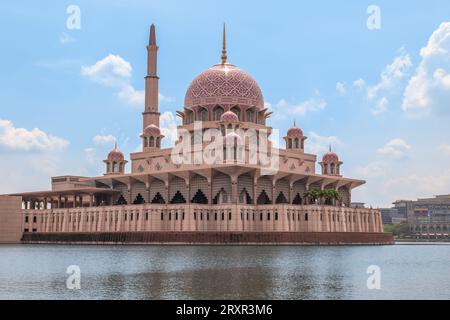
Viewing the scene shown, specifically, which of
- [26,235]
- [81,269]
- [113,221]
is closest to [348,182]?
[113,221]

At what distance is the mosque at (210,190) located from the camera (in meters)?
84.1

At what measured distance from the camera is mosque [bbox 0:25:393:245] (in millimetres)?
84125

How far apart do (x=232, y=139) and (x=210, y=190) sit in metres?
7.67

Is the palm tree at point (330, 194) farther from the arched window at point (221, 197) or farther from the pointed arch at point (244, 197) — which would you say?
the arched window at point (221, 197)

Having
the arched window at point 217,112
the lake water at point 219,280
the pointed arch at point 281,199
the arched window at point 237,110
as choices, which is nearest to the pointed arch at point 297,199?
the pointed arch at point 281,199

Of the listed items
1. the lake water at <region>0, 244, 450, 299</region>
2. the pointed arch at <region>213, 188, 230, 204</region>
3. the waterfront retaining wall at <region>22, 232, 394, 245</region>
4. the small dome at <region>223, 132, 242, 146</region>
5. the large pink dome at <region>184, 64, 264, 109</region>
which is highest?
the large pink dome at <region>184, 64, 264, 109</region>

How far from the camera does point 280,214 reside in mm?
84000

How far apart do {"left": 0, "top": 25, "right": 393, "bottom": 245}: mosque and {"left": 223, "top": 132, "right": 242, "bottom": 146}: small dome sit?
0.14 metres

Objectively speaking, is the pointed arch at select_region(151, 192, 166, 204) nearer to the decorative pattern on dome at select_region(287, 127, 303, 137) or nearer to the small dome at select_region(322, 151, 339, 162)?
the decorative pattern on dome at select_region(287, 127, 303, 137)

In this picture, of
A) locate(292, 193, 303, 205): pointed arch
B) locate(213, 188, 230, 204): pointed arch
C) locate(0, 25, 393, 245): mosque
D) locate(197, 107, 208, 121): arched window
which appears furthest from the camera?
locate(197, 107, 208, 121): arched window

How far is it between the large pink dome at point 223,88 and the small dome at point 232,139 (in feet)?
41.9

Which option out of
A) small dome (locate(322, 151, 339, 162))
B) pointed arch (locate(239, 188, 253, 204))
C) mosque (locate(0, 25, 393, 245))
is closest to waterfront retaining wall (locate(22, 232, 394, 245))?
mosque (locate(0, 25, 393, 245))
